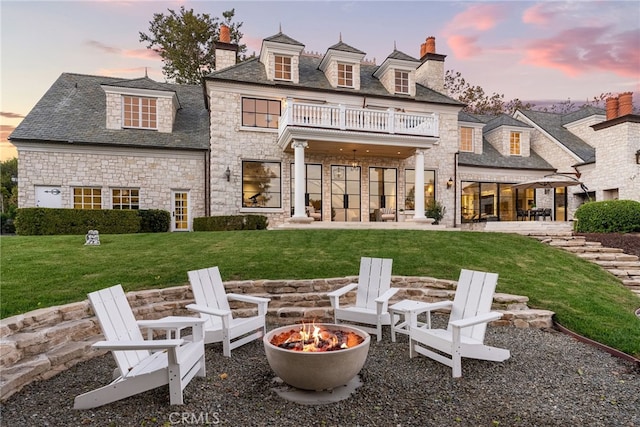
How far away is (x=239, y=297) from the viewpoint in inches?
191

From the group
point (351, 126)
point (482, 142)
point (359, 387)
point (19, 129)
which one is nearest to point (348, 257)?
point (359, 387)

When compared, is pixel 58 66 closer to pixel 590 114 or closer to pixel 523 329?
pixel 523 329

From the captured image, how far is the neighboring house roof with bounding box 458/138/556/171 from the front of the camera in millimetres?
18328

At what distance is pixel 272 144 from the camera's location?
15.0 meters

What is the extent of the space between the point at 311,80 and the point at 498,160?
11.0m

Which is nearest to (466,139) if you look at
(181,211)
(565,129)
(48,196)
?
(565,129)

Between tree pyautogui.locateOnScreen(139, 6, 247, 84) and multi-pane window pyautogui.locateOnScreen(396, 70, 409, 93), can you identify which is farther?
tree pyautogui.locateOnScreen(139, 6, 247, 84)

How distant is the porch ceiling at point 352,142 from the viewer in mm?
13461

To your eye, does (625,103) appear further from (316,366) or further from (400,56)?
(316,366)

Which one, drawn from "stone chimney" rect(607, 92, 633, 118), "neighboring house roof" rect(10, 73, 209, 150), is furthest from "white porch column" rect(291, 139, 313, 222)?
"stone chimney" rect(607, 92, 633, 118)

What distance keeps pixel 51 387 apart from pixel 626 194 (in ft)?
67.9

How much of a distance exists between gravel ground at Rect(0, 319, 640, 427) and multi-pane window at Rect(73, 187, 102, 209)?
39.5ft

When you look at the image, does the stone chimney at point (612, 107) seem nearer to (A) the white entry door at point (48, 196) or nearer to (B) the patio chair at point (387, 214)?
(B) the patio chair at point (387, 214)

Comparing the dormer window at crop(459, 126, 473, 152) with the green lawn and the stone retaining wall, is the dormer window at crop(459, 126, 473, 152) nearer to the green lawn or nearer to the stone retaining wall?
the green lawn
